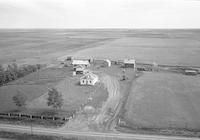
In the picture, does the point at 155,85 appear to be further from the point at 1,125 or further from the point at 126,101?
the point at 1,125

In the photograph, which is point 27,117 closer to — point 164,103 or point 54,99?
point 54,99

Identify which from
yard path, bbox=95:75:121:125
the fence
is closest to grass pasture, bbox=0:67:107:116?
yard path, bbox=95:75:121:125

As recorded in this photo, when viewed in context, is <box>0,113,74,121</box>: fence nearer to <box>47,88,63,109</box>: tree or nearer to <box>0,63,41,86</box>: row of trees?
<box>47,88,63,109</box>: tree

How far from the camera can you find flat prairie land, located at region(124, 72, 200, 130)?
29.7 m

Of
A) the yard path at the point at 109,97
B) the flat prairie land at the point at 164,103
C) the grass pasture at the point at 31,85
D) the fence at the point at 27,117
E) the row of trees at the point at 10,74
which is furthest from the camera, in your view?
the row of trees at the point at 10,74

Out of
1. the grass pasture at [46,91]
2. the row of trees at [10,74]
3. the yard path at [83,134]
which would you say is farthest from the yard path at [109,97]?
the row of trees at [10,74]

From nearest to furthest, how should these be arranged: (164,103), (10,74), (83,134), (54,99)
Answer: (83,134) → (54,99) → (164,103) → (10,74)

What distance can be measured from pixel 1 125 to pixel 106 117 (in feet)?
50.5

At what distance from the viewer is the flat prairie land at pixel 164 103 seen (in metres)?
29.7

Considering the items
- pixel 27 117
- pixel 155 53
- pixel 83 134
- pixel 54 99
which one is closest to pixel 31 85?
pixel 27 117

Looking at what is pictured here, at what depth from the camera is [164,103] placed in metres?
36.4

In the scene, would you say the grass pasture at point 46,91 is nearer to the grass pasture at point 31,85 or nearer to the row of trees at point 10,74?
the grass pasture at point 31,85

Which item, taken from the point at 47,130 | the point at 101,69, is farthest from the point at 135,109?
the point at 101,69

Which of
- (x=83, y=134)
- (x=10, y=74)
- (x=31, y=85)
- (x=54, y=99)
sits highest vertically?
(x=10, y=74)
